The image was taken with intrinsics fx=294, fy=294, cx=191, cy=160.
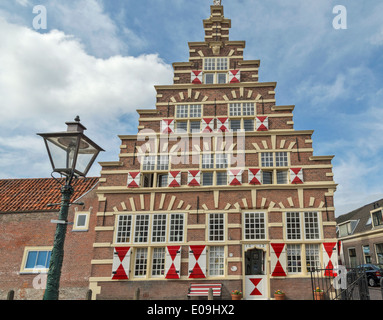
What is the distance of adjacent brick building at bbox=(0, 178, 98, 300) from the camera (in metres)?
15.8

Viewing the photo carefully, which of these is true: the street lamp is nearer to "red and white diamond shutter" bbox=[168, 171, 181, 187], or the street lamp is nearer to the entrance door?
"red and white diamond shutter" bbox=[168, 171, 181, 187]

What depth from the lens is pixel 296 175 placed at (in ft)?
49.5

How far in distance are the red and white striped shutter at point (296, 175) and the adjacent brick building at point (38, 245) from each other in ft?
35.8

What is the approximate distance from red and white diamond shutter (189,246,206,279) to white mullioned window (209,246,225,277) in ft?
1.31

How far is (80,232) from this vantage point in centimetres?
1647

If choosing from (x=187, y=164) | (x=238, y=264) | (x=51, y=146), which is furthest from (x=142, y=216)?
(x=51, y=146)

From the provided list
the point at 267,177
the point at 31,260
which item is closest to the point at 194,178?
the point at 267,177

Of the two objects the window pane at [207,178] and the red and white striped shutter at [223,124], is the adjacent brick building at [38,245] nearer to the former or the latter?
the window pane at [207,178]

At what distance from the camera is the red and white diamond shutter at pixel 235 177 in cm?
1525

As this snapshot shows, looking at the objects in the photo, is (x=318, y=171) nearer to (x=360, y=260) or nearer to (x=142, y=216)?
(x=142, y=216)

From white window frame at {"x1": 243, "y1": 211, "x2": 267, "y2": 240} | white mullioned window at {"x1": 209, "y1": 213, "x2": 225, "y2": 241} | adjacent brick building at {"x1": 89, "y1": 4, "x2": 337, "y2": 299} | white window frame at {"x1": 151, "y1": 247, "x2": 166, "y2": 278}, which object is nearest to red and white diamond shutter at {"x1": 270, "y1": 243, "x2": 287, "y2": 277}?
adjacent brick building at {"x1": 89, "y1": 4, "x2": 337, "y2": 299}

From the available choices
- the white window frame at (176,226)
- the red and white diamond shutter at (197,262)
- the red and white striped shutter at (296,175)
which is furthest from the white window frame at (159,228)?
the red and white striped shutter at (296,175)
